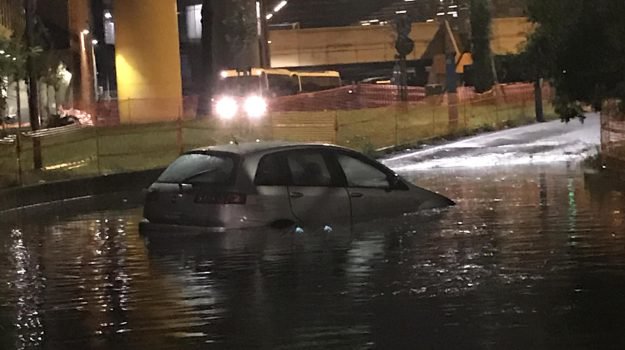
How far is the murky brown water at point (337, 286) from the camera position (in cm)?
872

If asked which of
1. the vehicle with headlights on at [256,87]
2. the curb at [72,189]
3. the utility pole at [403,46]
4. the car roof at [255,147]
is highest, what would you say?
the utility pole at [403,46]

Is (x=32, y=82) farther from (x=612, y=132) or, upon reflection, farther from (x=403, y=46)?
(x=403, y=46)

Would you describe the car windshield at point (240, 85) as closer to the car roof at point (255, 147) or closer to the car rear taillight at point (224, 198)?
the car roof at point (255, 147)

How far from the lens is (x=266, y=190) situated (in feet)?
45.1

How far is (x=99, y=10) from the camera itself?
258 feet

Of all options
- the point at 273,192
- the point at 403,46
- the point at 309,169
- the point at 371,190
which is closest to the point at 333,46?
the point at 403,46

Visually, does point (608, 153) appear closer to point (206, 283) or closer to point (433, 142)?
point (433, 142)

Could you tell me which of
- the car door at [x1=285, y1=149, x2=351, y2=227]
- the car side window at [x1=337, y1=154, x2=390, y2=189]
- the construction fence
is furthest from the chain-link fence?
the car door at [x1=285, y1=149, x2=351, y2=227]

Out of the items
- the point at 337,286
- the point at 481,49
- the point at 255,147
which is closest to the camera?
the point at 337,286

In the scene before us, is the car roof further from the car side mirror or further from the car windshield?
the car windshield

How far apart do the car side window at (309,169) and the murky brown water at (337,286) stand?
666 mm

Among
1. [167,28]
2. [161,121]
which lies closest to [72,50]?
[167,28]

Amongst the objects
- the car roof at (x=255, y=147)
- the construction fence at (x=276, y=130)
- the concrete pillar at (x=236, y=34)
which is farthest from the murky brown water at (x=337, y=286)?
the concrete pillar at (x=236, y=34)

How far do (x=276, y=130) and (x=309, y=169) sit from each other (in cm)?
1734
